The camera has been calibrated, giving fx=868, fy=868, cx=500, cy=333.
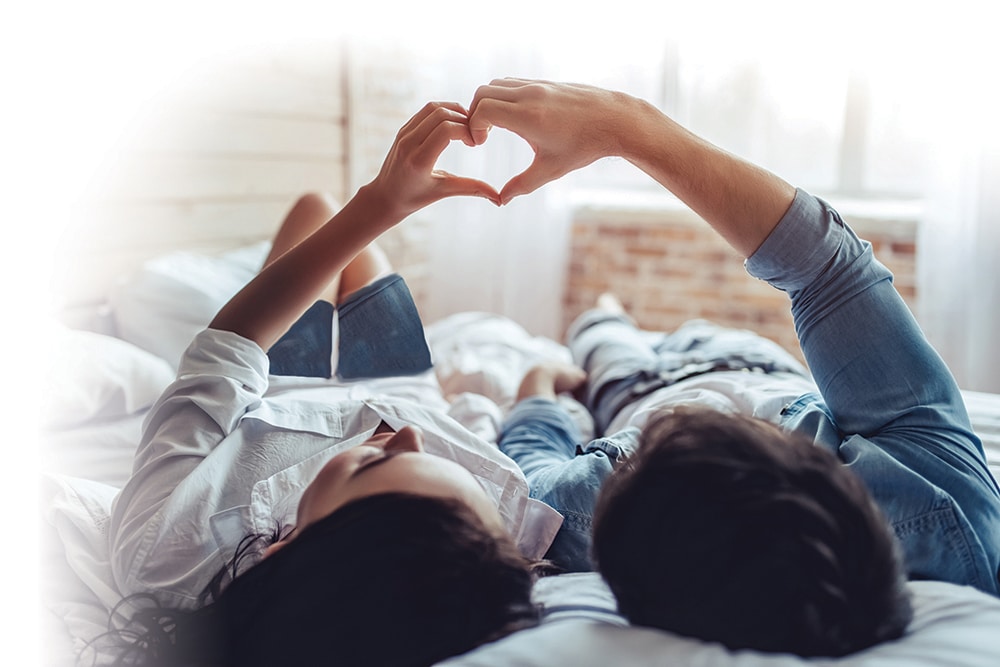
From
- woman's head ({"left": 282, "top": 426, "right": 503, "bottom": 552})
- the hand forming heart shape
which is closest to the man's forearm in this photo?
woman's head ({"left": 282, "top": 426, "right": 503, "bottom": 552})

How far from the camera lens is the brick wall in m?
2.83

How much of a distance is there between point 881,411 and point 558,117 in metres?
0.42

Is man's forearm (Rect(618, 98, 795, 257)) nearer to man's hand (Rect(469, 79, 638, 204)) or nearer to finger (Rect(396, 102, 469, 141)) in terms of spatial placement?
man's hand (Rect(469, 79, 638, 204))

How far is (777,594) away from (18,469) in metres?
0.72

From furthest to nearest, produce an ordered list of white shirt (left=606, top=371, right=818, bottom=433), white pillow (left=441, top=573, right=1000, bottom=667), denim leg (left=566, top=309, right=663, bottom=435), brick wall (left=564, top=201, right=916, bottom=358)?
1. brick wall (left=564, top=201, right=916, bottom=358)
2. denim leg (left=566, top=309, right=663, bottom=435)
3. white shirt (left=606, top=371, right=818, bottom=433)
4. white pillow (left=441, top=573, right=1000, bottom=667)

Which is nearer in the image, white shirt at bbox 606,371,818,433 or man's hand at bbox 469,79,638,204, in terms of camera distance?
man's hand at bbox 469,79,638,204

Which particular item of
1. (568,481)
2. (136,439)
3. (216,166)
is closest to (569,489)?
(568,481)

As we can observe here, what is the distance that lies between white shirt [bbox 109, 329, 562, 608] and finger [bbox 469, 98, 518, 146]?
31 centimetres

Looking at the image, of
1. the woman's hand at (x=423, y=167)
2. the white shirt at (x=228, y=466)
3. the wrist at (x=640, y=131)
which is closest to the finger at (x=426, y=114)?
the woman's hand at (x=423, y=167)

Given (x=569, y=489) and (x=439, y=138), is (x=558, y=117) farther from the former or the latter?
(x=569, y=489)

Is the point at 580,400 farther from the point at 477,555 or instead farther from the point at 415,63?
the point at 415,63

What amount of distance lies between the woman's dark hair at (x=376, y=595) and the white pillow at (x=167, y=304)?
0.93m

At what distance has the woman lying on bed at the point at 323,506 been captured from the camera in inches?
24.4

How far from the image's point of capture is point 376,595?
2.00ft
